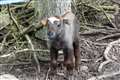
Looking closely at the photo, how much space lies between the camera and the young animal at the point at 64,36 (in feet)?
12.8

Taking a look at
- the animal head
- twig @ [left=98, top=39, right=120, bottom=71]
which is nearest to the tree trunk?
twig @ [left=98, top=39, right=120, bottom=71]

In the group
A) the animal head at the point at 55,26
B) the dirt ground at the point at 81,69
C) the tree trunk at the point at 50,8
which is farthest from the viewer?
the tree trunk at the point at 50,8

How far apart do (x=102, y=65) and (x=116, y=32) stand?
1.28 m

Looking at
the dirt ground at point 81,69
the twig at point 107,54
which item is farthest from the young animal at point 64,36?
the twig at point 107,54

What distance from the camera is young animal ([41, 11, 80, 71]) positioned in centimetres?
391

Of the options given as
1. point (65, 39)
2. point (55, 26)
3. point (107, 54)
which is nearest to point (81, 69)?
point (107, 54)

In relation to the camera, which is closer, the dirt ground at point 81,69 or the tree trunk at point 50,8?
the dirt ground at point 81,69

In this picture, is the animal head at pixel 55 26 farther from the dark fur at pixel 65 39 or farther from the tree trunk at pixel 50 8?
the tree trunk at pixel 50 8

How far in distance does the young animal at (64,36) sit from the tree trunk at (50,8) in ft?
2.38

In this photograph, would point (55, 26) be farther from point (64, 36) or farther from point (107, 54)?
point (107, 54)

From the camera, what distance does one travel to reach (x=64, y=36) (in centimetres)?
409

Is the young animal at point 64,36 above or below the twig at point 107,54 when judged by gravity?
above

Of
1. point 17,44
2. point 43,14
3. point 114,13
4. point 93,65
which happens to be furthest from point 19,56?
point 114,13

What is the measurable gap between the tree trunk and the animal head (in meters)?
0.95
